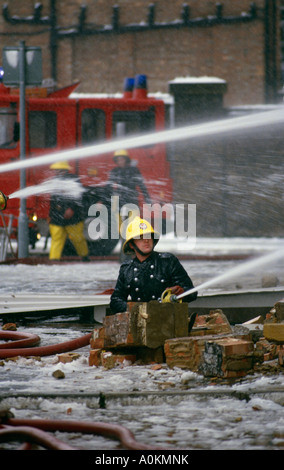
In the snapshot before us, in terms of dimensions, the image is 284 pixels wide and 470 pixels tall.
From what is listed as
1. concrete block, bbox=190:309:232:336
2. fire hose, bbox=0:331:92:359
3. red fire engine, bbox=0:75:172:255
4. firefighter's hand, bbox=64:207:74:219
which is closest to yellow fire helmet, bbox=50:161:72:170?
red fire engine, bbox=0:75:172:255

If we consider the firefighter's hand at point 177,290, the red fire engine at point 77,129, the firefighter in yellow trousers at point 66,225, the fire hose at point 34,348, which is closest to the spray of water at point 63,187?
the red fire engine at point 77,129

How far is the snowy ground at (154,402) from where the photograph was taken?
4.43 metres

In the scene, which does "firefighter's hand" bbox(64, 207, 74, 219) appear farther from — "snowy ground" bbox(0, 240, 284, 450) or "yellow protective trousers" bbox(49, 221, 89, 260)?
"snowy ground" bbox(0, 240, 284, 450)

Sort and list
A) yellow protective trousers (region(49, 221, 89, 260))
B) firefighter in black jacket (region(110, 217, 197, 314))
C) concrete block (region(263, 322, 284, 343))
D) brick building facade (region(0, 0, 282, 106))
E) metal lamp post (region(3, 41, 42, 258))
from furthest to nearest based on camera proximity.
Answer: brick building facade (region(0, 0, 282, 106)) < yellow protective trousers (region(49, 221, 89, 260)) < metal lamp post (region(3, 41, 42, 258)) < firefighter in black jacket (region(110, 217, 197, 314)) < concrete block (region(263, 322, 284, 343))

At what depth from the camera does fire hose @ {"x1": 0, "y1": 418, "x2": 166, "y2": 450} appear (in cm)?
404

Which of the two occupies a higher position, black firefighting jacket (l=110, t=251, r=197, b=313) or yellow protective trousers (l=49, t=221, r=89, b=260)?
black firefighting jacket (l=110, t=251, r=197, b=313)

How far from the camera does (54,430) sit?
14.7 ft

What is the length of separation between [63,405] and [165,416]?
644 millimetres

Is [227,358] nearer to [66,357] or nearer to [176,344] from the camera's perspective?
[176,344]

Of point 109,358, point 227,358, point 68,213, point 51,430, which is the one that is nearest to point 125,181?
point 68,213

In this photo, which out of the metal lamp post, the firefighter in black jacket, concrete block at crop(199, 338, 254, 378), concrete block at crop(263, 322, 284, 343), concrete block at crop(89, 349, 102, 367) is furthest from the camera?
the metal lamp post

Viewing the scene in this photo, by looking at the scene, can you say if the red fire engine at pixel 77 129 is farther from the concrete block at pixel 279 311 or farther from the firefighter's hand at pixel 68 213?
the concrete block at pixel 279 311

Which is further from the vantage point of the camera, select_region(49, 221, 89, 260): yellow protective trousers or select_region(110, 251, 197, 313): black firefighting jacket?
select_region(49, 221, 89, 260): yellow protective trousers

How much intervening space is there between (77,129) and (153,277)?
949cm
